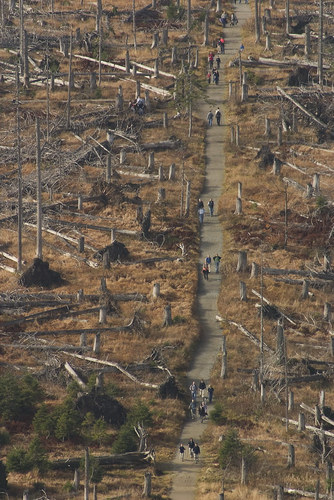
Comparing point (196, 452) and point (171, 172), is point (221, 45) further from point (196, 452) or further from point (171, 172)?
point (196, 452)

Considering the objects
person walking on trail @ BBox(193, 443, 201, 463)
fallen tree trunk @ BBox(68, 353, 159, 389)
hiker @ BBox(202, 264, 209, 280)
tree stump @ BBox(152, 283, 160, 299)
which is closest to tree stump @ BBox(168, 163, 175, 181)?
hiker @ BBox(202, 264, 209, 280)

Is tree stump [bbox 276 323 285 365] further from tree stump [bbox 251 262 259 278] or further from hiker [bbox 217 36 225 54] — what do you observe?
hiker [bbox 217 36 225 54]

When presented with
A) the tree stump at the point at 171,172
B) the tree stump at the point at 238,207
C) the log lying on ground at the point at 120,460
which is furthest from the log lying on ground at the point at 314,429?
the tree stump at the point at 171,172

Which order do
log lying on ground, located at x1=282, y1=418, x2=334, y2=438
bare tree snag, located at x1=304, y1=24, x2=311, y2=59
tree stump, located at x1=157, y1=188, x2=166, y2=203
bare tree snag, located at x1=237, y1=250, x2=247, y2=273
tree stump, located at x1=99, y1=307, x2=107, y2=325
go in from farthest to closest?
1. bare tree snag, located at x1=304, y1=24, x2=311, y2=59
2. tree stump, located at x1=157, y1=188, x2=166, y2=203
3. bare tree snag, located at x1=237, y1=250, x2=247, y2=273
4. tree stump, located at x1=99, y1=307, x2=107, y2=325
5. log lying on ground, located at x1=282, y1=418, x2=334, y2=438

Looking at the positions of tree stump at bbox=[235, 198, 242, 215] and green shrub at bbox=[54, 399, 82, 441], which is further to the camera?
tree stump at bbox=[235, 198, 242, 215]

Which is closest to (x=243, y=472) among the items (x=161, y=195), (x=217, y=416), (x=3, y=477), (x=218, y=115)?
→ (x=217, y=416)

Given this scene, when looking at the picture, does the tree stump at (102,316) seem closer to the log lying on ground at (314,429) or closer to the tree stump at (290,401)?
the tree stump at (290,401)

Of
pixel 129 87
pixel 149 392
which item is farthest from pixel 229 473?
pixel 129 87
